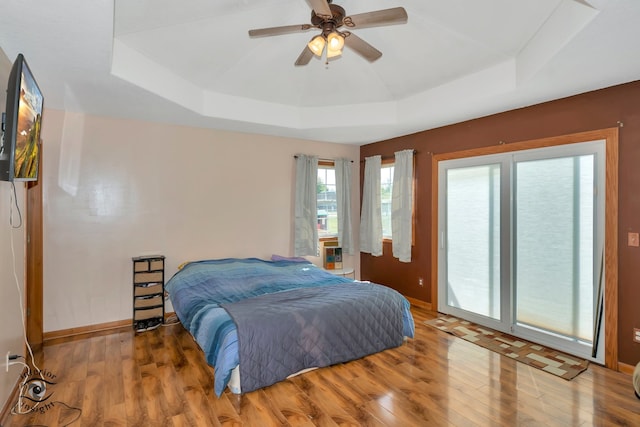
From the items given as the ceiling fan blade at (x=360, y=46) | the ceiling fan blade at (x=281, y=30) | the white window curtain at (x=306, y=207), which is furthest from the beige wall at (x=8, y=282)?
the white window curtain at (x=306, y=207)

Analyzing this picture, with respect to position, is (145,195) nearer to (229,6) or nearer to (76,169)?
Answer: (76,169)

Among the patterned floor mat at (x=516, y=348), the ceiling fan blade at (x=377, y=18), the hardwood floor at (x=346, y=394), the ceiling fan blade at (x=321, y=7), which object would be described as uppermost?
the ceiling fan blade at (x=377, y=18)

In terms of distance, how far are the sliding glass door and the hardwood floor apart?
2.04ft

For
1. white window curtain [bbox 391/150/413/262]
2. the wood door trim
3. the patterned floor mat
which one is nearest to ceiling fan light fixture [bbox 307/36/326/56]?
white window curtain [bbox 391/150/413/262]

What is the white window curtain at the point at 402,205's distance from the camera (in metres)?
4.64

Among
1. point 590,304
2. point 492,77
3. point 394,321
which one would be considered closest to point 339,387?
point 394,321

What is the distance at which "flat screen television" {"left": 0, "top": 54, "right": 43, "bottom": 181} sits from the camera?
5.53 feet

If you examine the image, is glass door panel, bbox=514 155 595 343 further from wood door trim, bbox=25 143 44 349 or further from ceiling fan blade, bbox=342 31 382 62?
wood door trim, bbox=25 143 44 349

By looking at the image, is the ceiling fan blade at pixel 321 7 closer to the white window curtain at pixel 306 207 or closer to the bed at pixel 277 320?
the bed at pixel 277 320

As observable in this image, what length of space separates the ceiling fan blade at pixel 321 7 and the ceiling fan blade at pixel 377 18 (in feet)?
0.51

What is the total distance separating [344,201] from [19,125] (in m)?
4.11

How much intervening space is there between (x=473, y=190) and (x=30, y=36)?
414 centimetres

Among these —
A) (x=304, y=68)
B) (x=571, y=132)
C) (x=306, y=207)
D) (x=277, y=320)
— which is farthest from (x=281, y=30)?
(x=306, y=207)

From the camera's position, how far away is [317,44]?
224 centimetres
